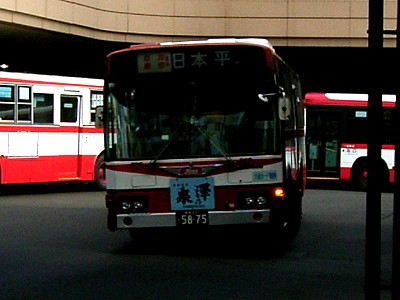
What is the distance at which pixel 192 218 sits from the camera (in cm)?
1088

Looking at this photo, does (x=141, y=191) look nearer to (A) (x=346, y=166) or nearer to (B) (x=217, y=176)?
(B) (x=217, y=176)

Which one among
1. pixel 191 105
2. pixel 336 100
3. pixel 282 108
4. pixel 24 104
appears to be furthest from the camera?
pixel 336 100

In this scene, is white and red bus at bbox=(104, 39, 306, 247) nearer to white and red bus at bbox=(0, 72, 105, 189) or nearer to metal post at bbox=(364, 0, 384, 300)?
metal post at bbox=(364, 0, 384, 300)

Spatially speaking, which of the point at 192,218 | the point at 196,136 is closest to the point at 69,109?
the point at 196,136

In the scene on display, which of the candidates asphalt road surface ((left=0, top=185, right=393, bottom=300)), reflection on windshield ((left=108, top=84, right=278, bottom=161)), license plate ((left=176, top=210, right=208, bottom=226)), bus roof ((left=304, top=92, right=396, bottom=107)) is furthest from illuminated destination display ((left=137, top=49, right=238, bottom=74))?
bus roof ((left=304, top=92, right=396, bottom=107))

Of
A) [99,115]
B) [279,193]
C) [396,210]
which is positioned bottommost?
[279,193]

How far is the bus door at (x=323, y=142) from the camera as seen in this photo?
81.3 ft

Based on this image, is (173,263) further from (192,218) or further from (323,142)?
(323,142)

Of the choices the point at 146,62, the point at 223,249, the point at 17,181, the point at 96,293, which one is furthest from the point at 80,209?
the point at 96,293

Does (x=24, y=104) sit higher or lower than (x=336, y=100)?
lower

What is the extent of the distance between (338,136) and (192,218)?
14.6 meters

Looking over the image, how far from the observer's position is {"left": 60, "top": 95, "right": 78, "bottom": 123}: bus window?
2250cm

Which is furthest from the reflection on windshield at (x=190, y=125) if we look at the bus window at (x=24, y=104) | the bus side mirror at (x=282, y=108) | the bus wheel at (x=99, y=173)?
the bus wheel at (x=99, y=173)

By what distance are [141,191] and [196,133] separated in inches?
43.0
